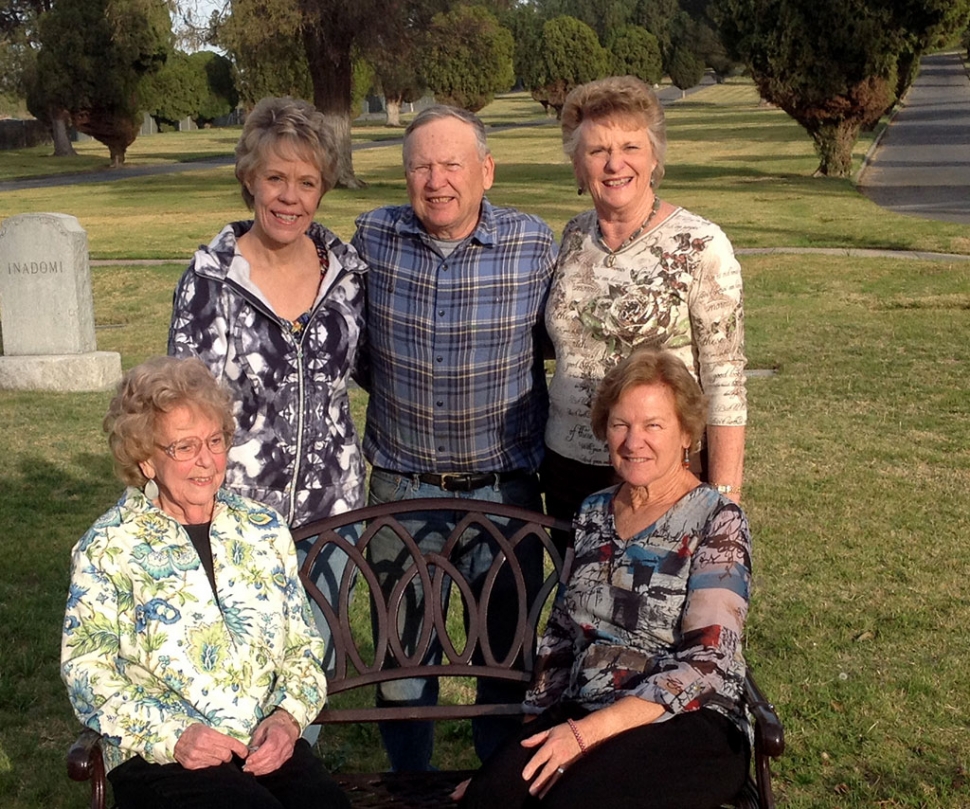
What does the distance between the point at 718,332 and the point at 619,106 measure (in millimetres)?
622

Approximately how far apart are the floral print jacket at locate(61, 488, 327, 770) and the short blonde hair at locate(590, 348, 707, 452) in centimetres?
90

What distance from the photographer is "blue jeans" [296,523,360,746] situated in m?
3.41

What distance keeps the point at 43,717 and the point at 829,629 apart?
122 inches

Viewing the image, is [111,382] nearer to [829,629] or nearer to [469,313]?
Result: [829,629]

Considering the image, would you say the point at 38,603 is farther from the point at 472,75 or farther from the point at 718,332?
the point at 472,75

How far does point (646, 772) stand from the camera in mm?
2664

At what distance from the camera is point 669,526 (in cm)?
292

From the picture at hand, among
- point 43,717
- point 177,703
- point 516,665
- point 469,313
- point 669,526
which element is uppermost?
point 469,313

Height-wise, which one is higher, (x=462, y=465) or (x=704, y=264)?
(x=704, y=264)

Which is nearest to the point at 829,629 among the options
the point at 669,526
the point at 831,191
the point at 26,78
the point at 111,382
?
the point at 669,526

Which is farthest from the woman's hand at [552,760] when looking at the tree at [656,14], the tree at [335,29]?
the tree at [656,14]

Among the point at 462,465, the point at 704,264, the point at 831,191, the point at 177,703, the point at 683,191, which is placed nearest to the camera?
the point at 177,703

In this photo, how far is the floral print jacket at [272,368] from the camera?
315 centimetres

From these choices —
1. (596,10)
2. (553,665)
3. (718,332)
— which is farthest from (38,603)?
(596,10)
